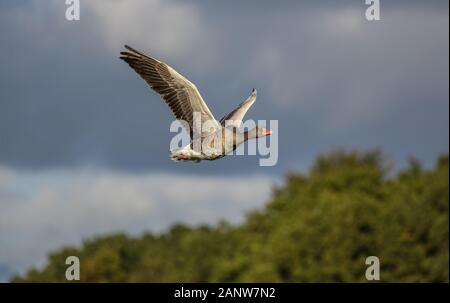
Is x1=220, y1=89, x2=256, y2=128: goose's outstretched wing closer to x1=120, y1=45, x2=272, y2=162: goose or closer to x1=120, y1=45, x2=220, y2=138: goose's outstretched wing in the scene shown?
x1=120, y1=45, x2=272, y2=162: goose

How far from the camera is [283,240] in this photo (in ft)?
422

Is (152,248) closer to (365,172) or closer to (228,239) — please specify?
(228,239)

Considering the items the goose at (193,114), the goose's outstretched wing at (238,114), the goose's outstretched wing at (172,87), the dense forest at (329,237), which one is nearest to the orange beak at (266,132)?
the goose at (193,114)

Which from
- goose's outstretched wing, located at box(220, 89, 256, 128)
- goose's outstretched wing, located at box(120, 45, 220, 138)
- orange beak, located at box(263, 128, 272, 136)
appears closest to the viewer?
orange beak, located at box(263, 128, 272, 136)

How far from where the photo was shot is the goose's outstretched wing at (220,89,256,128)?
1558 inches

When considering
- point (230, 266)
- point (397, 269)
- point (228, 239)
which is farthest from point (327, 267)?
point (228, 239)

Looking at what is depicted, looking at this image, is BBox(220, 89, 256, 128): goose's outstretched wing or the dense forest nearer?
BBox(220, 89, 256, 128): goose's outstretched wing

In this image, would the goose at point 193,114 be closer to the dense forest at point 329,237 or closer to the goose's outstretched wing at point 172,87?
the goose's outstretched wing at point 172,87

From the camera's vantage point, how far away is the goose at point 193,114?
3744cm

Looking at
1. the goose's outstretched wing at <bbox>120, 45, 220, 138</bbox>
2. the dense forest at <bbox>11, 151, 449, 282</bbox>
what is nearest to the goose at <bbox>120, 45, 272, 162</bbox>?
the goose's outstretched wing at <bbox>120, 45, 220, 138</bbox>

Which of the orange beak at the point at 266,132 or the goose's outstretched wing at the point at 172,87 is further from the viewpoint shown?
the goose's outstretched wing at the point at 172,87

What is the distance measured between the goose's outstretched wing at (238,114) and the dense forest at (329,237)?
75704 mm
